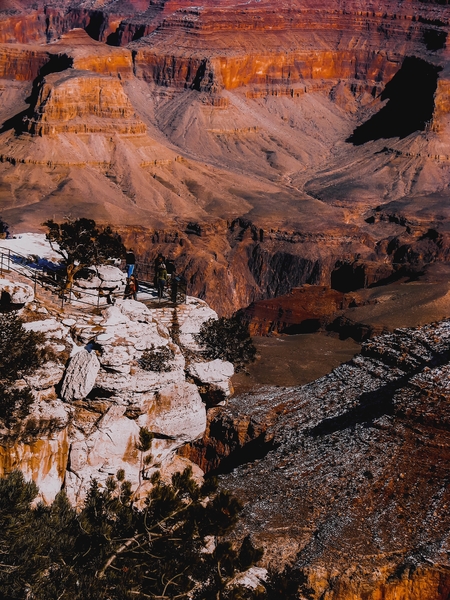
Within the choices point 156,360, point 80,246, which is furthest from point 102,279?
point 156,360

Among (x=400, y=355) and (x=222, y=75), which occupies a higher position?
(x=400, y=355)

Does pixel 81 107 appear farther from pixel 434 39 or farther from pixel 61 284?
pixel 61 284

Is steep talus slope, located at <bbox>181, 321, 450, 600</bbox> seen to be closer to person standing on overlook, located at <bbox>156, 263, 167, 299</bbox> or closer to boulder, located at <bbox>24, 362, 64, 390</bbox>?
person standing on overlook, located at <bbox>156, 263, 167, 299</bbox>

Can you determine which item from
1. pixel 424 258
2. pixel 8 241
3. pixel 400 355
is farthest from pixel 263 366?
pixel 424 258

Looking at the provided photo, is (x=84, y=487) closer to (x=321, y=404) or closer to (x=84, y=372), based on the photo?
(x=84, y=372)

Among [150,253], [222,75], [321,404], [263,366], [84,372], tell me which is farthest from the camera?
[222,75]
